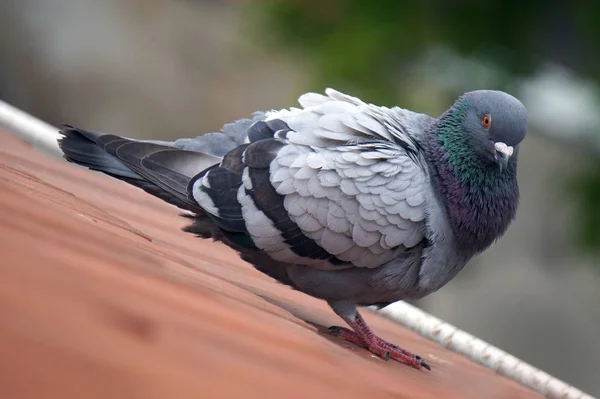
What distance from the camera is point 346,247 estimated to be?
4039 mm

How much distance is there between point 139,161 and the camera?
4238 millimetres

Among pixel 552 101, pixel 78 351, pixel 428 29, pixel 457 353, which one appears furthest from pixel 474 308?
pixel 78 351

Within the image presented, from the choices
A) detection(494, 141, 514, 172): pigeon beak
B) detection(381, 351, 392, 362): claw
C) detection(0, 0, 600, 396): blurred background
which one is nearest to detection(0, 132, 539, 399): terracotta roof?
detection(381, 351, 392, 362): claw

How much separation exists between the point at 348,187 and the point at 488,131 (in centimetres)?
92

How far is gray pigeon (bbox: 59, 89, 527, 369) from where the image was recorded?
398cm

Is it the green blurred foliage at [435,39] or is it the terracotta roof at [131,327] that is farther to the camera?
the green blurred foliage at [435,39]

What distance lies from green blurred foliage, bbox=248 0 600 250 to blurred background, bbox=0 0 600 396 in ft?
0.04

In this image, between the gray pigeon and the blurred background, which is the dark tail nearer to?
the gray pigeon

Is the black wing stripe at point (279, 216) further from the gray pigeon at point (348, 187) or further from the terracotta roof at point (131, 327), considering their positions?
the terracotta roof at point (131, 327)

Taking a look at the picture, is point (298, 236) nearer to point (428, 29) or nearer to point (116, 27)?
point (428, 29)

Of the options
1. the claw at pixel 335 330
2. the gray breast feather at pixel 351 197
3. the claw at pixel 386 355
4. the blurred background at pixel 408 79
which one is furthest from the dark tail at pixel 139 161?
the blurred background at pixel 408 79

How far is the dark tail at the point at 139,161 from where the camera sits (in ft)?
13.9

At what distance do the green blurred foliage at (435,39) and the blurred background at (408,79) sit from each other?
1 cm

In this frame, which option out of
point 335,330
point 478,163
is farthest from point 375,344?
point 478,163
